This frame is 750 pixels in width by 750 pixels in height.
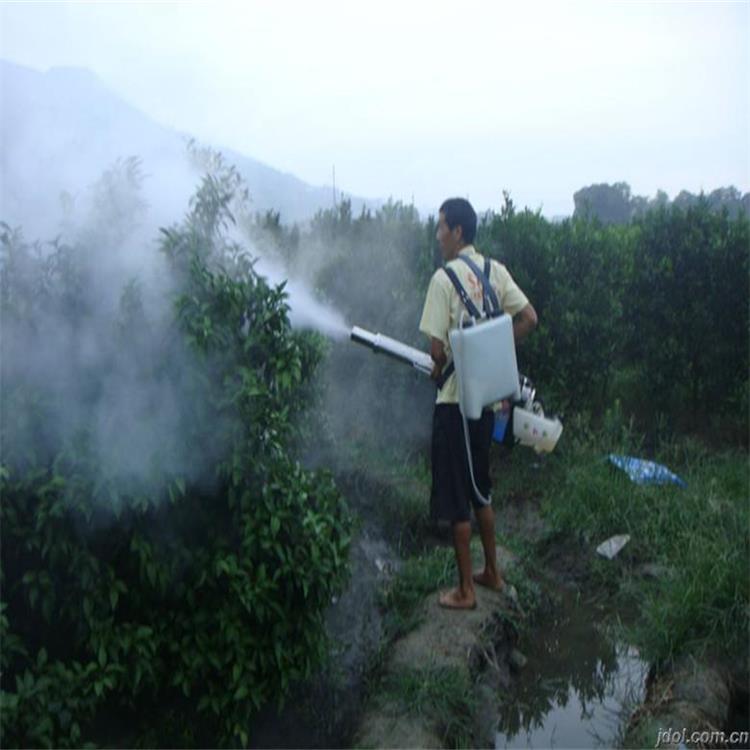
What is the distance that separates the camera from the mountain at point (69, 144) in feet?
11.2

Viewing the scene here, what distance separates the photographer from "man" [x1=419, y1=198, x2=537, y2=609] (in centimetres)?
429

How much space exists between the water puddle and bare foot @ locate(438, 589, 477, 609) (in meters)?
0.45

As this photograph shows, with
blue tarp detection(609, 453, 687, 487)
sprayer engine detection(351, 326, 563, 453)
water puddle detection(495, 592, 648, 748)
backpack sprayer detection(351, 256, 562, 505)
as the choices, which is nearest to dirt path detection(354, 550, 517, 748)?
water puddle detection(495, 592, 648, 748)

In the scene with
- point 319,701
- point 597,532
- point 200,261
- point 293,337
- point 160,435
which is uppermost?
point 200,261

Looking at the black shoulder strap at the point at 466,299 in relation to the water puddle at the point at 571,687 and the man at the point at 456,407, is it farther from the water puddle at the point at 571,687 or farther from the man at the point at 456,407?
the water puddle at the point at 571,687

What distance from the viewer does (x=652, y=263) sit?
7.18 metres

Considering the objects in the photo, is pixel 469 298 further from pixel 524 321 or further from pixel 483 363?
pixel 524 321

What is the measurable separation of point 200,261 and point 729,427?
535 cm

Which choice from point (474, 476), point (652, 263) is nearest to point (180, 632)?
point (474, 476)

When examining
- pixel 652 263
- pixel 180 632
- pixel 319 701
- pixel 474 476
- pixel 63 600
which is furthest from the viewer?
pixel 652 263

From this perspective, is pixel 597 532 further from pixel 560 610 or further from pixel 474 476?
pixel 474 476

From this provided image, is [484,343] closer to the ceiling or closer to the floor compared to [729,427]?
closer to the ceiling

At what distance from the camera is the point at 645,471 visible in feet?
20.4

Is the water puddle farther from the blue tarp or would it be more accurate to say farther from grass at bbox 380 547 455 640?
the blue tarp
